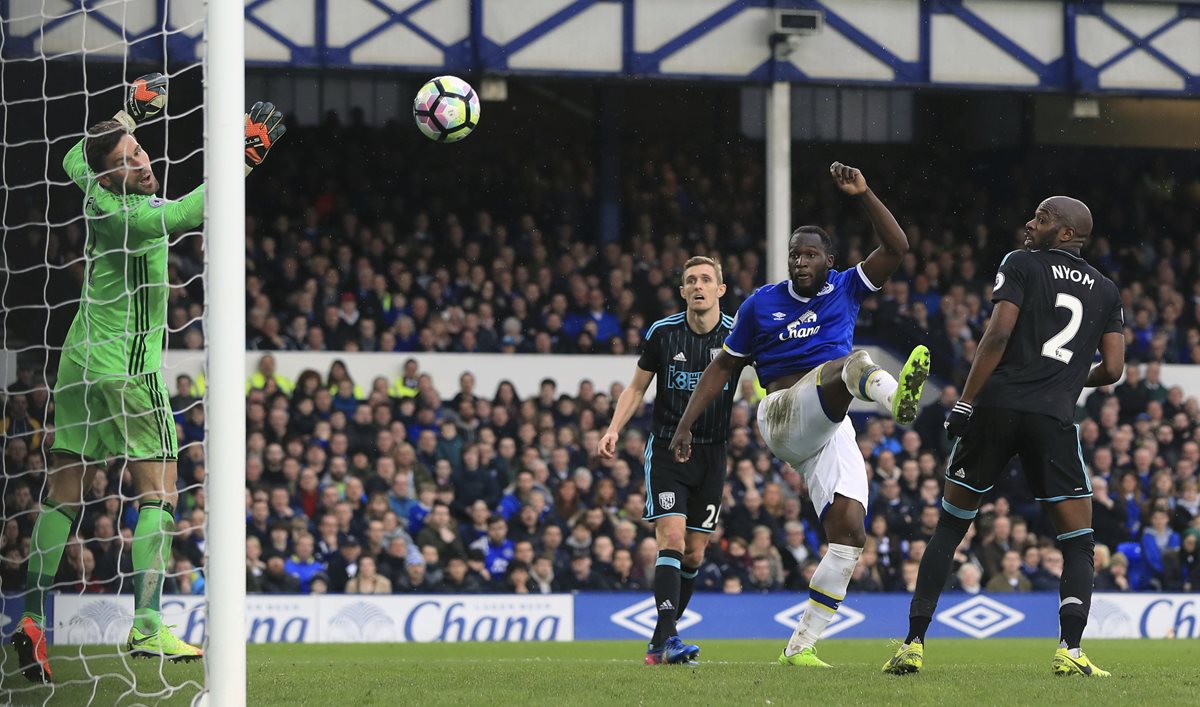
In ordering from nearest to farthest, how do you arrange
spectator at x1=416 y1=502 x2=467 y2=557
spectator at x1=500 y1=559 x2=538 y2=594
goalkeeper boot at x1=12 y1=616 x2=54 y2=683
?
goalkeeper boot at x1=12 y1=616 x2=54 y2=683
spectator at x1=500 y1=559 x2=538 y2=594
spectator at x1=416 y1=502 x2=467 y2=557

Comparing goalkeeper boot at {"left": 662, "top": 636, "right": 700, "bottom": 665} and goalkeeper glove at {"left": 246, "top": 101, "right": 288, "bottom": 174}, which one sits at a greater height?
goalkeeper glove at {"left": 246, "top": 101, "right": 288, "bottom": 174}

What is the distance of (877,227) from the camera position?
739 cm

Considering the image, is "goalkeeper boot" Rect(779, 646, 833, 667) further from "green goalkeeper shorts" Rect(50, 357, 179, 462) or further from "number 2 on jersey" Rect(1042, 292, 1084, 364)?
"green goalkeeper shorts" Rect(50, 357, 179, 462)

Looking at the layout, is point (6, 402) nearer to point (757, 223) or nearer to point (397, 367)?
point (397, 367)

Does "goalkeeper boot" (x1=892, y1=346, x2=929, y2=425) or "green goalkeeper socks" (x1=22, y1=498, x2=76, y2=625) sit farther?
"green goalkeeper socks" (x1=22, y1=498, x2=76, y2=625)

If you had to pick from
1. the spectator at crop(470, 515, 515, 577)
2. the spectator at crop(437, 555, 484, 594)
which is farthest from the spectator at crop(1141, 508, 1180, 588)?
the spectator at crop(437, 555, 484, 594)

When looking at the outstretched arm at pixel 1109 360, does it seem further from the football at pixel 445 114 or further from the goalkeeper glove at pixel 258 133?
the football at pixel 445 114

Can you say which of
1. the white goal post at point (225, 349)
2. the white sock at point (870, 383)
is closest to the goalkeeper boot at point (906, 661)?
the white sock at point (870, 383)

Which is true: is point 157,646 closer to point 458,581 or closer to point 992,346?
point 992,346

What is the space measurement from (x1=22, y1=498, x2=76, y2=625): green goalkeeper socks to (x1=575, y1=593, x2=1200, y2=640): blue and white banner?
8.64 metres

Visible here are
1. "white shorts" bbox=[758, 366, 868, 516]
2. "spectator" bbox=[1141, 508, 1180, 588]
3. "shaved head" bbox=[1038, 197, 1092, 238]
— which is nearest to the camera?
"shaved head" bbox=[1038, 197, 1092, 238]

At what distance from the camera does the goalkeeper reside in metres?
6.98

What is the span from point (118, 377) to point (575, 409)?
11248 mm

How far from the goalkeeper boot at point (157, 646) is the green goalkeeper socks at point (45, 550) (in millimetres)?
513
